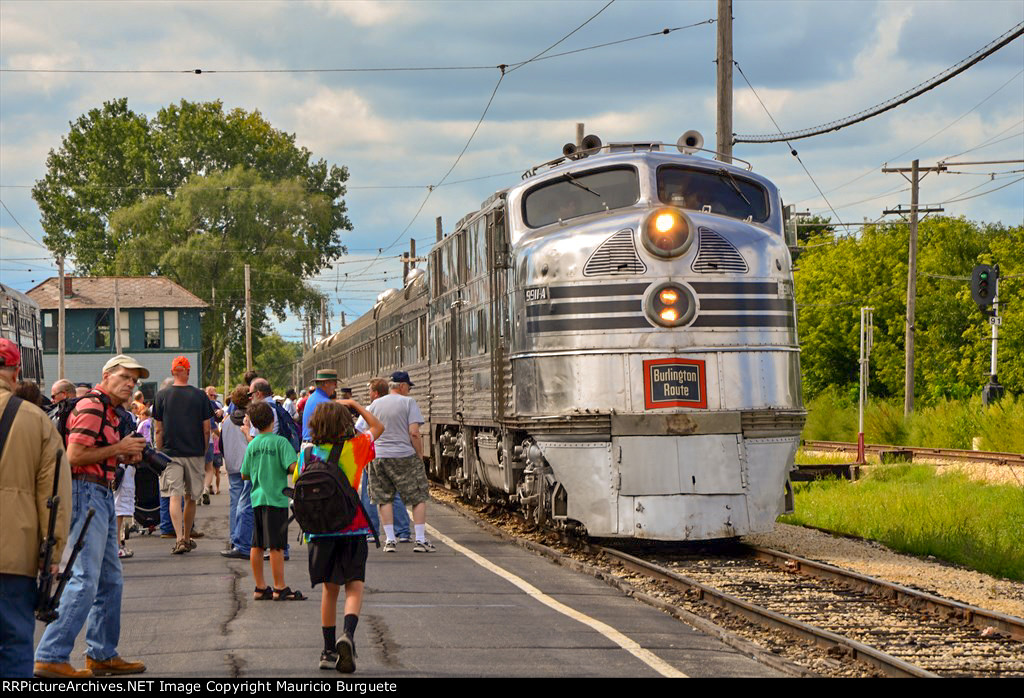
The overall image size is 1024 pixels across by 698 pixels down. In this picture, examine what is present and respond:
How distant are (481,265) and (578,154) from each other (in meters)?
2.14

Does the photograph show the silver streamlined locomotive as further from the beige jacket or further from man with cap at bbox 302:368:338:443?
the beige jacket

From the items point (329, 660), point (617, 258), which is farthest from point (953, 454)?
point (329, 660)

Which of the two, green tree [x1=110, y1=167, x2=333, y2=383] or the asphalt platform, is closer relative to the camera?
the asphalt platform

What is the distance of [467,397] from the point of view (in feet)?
61.6

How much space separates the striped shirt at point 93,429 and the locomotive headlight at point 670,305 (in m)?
6.46

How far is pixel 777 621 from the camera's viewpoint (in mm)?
10727

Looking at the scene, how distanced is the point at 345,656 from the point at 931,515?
12.2 metres

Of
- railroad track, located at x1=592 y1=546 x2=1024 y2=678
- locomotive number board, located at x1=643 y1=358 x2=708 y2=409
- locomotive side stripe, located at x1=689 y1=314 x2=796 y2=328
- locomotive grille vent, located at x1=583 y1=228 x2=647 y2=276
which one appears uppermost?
locomotive grille vent, located at x1=583 y1=228 x2=647 y2=276

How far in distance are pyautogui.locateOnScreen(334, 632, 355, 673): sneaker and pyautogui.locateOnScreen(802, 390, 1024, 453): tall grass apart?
26.9m

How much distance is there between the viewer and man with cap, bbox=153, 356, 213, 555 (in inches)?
607

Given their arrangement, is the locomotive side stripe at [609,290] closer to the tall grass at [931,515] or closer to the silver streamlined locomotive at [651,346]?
the silver streamlined locomotive at [651,346]

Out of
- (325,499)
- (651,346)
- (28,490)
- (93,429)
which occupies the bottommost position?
(325,499)

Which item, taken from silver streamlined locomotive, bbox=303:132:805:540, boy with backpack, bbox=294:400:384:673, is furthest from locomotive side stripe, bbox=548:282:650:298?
boy with backpack, bbox=294:400:384:673

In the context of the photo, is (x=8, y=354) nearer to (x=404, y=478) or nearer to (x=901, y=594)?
(x=901, y=594)
